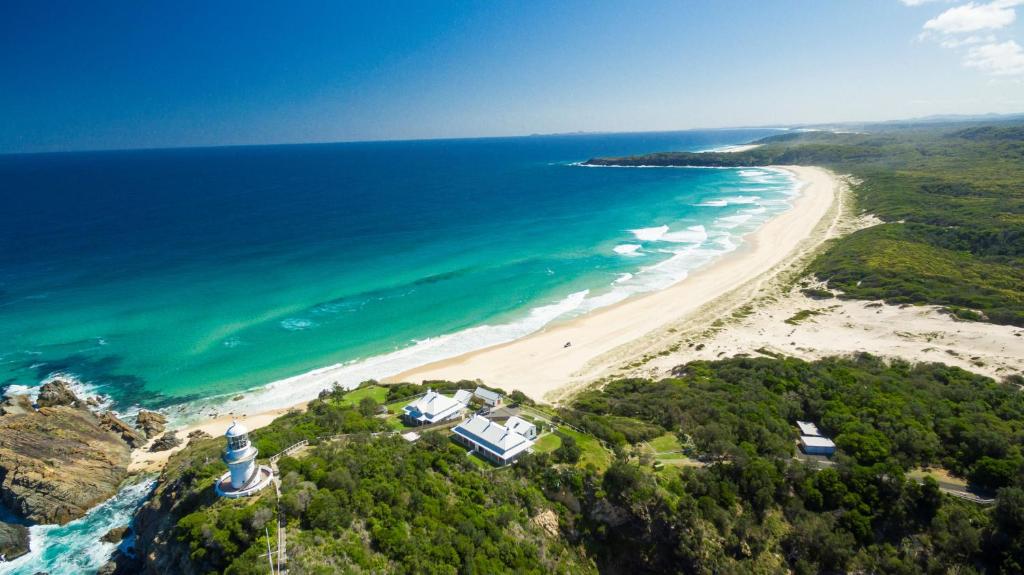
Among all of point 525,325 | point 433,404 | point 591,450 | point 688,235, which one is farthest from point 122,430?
point 688,235

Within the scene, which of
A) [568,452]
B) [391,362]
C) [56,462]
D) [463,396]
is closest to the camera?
[568,452]

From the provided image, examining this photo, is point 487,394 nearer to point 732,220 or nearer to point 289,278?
point 289,278

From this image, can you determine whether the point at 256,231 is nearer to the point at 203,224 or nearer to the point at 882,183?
the point at 203,224

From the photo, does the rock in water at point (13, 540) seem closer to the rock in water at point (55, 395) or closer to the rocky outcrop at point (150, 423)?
the rocky outcrop at point (150, 423)

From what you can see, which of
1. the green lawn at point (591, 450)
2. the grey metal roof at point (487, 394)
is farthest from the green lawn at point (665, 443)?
the grey metal roof at point (487, 394)

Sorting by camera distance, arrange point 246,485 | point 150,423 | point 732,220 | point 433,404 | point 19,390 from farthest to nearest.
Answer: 1. point 732,220
2. point 19,390
3. point 150,423
4. point 433,404
5. point 246,485
